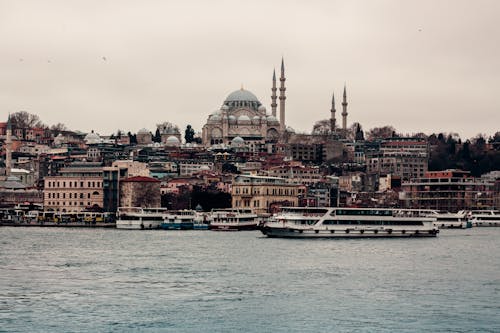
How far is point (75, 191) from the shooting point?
313 feet

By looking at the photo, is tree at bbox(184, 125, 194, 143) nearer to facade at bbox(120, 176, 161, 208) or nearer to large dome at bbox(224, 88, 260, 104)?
large dome at bbox(224, 88, 260, 104)

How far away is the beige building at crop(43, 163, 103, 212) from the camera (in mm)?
94875

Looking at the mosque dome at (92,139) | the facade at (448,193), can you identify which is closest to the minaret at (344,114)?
the mosque dome at (92,139)

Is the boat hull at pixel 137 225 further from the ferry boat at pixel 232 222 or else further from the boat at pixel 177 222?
the ferry boat at pixel 232 222

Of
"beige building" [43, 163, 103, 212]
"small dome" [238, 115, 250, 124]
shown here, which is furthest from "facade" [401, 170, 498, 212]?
"small dome" [238, 115, 250, 124]

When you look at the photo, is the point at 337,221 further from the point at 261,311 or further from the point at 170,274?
the point at 261,311

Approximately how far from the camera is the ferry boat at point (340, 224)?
57.9 meters

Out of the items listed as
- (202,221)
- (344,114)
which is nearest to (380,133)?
(344,114)

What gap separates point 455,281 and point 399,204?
64.9m

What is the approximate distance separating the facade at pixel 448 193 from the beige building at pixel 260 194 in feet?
40.0

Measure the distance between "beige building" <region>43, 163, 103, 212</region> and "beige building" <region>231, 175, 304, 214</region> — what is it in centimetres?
1080

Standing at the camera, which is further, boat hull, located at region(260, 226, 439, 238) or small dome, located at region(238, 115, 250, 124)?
small dome, located at region(238, 115, 250, 124)

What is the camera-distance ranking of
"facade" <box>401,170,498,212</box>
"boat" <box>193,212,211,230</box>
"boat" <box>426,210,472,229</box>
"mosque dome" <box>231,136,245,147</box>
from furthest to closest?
"mosque dome" <box>231,136,245,147</box>
"facade" <box>401,170,498,212</box>
"boat" <box>426,210,472,229</box>
"boat" <box>193,212,211,230</box>

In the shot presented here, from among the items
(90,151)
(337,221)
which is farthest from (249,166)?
(337,221)
